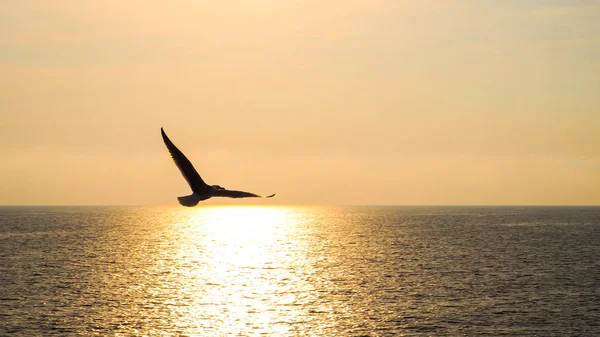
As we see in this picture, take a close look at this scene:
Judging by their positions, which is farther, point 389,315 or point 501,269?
point 501,269

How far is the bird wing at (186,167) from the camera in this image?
22.8 metres

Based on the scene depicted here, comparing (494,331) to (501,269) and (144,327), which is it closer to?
(144,327)

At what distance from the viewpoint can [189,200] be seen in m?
24.6

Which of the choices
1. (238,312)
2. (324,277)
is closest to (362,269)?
(324,277)

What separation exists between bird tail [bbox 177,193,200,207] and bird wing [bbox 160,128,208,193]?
0.31m

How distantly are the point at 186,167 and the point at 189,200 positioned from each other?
4.39ft

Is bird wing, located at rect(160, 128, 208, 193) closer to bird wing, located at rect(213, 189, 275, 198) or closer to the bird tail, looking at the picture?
the bird tail

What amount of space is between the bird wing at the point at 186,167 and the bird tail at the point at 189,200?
31 centimetres

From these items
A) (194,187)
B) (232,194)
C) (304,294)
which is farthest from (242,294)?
(232,194)

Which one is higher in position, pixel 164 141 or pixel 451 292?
pixel 164 141

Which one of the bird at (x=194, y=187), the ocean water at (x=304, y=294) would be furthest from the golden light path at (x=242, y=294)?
the bird at (x=194, y=187)

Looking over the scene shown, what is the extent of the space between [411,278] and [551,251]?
69.2 metres

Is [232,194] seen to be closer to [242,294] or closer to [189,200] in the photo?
[189,200]

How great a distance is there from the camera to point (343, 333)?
266 feet
